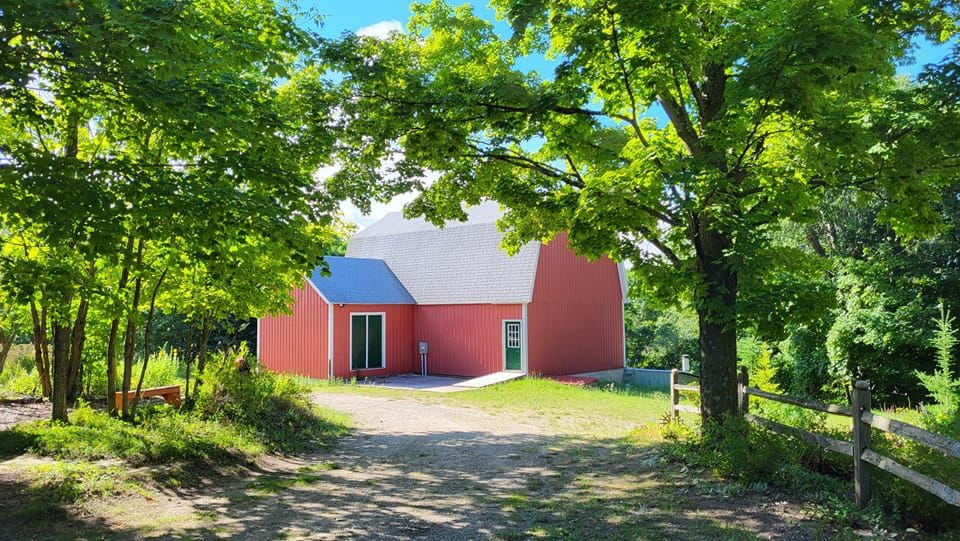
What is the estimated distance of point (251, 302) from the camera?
1091cm

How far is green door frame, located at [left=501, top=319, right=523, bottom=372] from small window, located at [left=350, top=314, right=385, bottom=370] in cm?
480

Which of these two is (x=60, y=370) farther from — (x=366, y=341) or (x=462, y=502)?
(x=366, y=341)

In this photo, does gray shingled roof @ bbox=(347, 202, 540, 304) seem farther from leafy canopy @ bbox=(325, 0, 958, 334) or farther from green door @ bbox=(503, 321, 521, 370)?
leafy canopy @ bbox=(325, 0, 958, 334)

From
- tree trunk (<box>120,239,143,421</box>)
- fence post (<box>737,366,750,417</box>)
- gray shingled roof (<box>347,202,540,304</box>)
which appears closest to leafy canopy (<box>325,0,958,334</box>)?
fence post (<box>737,366,750,417</box>)

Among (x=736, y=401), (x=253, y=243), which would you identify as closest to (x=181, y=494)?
(x=253, y=243)

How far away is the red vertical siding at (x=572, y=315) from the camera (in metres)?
23.0

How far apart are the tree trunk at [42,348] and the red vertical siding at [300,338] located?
412 inches

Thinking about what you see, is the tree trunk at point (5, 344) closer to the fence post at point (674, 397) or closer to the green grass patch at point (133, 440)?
the green grass patch at point (133, 440)

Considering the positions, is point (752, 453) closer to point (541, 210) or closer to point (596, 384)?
point (541, 210)

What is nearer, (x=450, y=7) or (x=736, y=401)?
(x=736, y=401)

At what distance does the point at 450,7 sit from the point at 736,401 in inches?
281

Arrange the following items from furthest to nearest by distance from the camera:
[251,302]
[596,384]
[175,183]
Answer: [596,384] → [251,302] → [175,183]

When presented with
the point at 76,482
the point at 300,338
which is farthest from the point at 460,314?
the point at 76,482

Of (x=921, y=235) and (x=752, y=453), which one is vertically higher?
(x=921, y=235)
